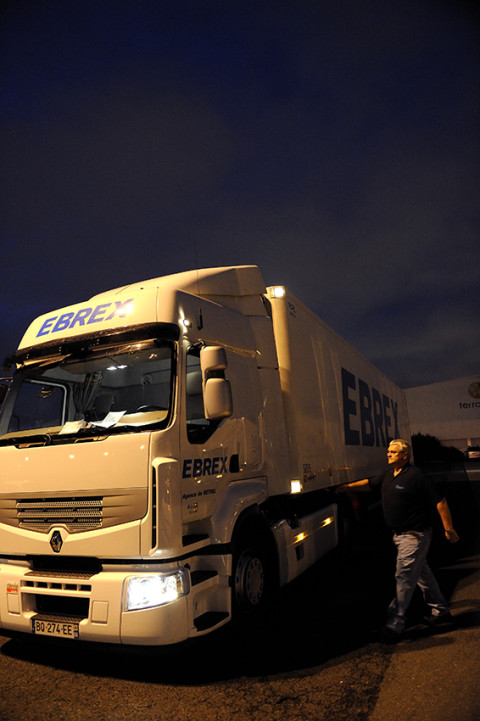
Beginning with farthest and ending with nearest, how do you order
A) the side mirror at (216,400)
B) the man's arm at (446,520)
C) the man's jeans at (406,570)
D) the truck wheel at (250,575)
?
the man's arm at (446,520)
the man's jeans at (406,570)
the truck wheel at (250,575)
the side mirror at (216,400)

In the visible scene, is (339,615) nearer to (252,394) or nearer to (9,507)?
(252,394)

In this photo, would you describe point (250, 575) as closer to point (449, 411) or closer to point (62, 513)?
point (62, 513)

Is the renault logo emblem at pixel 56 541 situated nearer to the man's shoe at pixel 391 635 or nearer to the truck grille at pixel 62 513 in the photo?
the truck grille at pixel 62 513

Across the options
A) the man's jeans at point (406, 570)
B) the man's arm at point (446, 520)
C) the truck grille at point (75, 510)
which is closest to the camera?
the truck grille at point (75, 510)

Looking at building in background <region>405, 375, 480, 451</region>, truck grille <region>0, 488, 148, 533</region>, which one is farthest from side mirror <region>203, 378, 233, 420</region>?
building in background <region>405, 375, 480, 451</region>

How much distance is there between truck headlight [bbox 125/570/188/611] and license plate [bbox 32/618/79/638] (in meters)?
0.50

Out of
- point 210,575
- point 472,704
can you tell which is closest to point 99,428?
point 210,575

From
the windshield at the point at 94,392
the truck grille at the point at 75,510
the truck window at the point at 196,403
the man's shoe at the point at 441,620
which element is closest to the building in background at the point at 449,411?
the man's shoe at the point at 441,620

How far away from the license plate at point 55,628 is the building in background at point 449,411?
148 ft

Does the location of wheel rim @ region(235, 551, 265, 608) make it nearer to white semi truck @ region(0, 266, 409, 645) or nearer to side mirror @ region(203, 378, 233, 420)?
white semi truck @ region(0, 266, 409, 645)

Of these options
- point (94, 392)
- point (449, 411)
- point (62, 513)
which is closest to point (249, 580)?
point (62, 513)

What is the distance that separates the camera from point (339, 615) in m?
5.20

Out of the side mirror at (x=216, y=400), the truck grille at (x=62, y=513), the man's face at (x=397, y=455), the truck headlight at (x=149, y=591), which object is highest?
the side mirror at (x=216, y=400)

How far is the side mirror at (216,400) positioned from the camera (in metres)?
3.93
